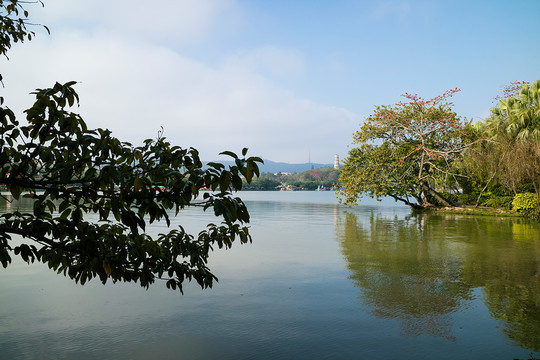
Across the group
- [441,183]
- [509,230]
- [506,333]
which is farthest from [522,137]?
[506,333]

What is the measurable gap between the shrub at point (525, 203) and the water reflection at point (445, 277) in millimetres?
7610

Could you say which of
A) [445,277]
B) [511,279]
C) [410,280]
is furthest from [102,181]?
[511,279]

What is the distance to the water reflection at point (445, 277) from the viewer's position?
454cm

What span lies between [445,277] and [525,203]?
1458cm

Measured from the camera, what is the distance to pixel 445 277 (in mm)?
6543

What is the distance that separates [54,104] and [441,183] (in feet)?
82.1

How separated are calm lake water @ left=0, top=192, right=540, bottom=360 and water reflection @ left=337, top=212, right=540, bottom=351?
19 millimetres

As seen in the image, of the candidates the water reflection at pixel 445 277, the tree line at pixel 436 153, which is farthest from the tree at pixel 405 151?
the water reflection at pixel 445 277

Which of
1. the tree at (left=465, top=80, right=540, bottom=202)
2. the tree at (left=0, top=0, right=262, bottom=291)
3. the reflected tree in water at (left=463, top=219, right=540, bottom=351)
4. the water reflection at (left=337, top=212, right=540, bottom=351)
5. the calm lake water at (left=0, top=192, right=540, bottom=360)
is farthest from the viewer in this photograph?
the tree at (left=465, top=80, right=540, bottom=202)

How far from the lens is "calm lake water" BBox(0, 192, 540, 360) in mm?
3750

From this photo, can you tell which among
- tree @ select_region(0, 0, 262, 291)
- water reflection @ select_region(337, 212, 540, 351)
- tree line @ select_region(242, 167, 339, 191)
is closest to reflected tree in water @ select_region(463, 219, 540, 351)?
water reflection @ select_region(337, 212, 540, 351)

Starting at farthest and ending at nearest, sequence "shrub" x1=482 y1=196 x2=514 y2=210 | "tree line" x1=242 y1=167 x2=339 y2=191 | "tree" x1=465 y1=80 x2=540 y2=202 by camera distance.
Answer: "tree line" x1=242 y1=167 x2=339 y2=191 → "shrub" x1=482 y1=196 x2=514 y2=210 → "tree" x1=465 y1=80 x2=540 y2=202

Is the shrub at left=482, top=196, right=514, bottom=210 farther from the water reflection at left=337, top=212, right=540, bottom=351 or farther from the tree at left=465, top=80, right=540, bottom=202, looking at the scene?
the water reflection at left=337, top=212, right=540, bottom=351

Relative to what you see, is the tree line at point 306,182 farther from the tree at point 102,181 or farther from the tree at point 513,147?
the tree at point 102,181
